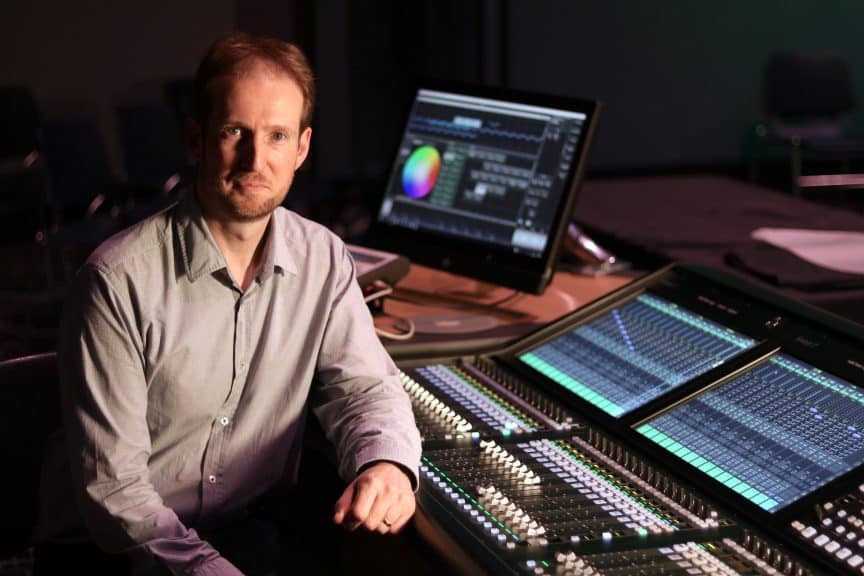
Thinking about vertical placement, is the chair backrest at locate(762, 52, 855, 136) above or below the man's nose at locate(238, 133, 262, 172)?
below

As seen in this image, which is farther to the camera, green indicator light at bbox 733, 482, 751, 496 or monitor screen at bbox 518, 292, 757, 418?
monitor screen at bbox 518, 292, 757, 418

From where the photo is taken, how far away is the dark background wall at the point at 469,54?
23.5ft

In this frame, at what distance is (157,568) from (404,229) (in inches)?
53.9

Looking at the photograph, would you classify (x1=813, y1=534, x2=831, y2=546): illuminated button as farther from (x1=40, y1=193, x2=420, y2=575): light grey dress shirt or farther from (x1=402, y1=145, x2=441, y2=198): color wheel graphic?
(x1=402, y1=145, x2=441, y2=198): color wheel graphic

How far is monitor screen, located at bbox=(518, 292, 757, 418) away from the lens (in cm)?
195

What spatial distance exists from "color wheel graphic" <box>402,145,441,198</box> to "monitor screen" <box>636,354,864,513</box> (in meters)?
1.10

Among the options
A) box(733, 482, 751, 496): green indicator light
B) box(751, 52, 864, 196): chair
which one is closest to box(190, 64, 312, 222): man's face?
box(733, 482, 751, 496): green indicator light

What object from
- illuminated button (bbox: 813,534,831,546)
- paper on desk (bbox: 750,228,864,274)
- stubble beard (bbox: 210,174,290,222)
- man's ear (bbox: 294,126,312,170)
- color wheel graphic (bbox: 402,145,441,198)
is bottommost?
illuminated button (bbox: 813,534,831,546)

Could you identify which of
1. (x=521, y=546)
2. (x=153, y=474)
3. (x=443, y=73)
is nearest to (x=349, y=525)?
(x=521, y=546)

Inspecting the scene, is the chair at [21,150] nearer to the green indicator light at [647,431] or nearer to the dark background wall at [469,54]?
the dark background wall at [469,54]

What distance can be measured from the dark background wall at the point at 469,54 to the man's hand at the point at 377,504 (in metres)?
5.98

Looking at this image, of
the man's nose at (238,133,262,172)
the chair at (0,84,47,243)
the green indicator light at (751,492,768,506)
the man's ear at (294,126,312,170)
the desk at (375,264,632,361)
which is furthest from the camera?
the chair at (0,84,47,243)

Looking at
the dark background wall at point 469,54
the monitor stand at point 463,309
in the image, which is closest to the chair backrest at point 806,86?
the dark background wall at point 469,54

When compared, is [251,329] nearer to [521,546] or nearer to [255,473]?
[255,473]
